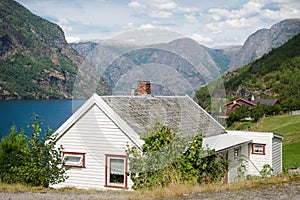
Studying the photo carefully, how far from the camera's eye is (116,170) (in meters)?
14.9

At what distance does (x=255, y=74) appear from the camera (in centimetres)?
14275

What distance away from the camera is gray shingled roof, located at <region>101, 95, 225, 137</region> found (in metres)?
14.6

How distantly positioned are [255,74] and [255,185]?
13783 centimetres

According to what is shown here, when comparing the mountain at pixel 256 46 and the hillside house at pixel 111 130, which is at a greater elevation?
the mountain at pixel 256 46

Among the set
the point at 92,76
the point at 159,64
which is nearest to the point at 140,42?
the point at 159,64

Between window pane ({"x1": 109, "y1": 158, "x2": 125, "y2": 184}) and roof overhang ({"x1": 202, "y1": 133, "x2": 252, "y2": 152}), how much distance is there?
11.3 ft

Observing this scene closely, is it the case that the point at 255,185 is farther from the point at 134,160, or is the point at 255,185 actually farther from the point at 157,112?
the point at 157,112

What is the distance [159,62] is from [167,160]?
317cm

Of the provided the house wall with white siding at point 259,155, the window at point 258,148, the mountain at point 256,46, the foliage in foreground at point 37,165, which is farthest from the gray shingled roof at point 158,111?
the window at point 258,148

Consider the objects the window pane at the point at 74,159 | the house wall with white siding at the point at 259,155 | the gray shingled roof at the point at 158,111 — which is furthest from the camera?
the house wall with white siding at the point at 259,155

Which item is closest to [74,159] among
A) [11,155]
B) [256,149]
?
[11,155]

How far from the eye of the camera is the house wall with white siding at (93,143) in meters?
14.9

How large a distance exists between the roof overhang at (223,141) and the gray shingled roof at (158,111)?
0.98 m

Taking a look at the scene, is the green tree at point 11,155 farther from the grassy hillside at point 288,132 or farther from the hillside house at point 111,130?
the grassy hillside at point 288,132
